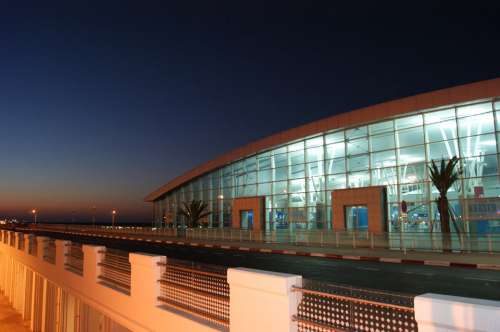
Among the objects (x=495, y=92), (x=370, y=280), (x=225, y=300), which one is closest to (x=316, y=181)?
(x=495, y=92)

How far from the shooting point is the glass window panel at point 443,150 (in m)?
26.3

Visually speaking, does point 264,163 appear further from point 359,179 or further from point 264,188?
point 359,179

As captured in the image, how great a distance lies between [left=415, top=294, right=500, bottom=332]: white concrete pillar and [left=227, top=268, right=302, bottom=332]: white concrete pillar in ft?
5.66

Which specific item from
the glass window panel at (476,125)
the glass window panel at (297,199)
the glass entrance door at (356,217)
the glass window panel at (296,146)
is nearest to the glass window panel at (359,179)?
the glass entrance door at (356,217)

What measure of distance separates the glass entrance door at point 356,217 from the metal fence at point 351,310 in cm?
2590

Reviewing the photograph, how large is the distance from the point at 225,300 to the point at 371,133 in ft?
86.9

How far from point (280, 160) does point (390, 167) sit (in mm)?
11204

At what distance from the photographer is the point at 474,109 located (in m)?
25.9

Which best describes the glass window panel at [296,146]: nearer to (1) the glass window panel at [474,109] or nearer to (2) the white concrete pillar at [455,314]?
(1) the glass window panel at [474,109]

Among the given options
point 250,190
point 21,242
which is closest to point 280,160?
point 250,190

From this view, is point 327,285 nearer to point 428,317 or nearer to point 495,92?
point 428,317

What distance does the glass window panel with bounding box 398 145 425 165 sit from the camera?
2777cm

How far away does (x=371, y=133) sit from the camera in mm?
30828

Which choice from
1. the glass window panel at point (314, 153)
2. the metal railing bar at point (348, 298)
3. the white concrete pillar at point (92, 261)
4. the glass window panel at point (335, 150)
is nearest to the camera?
the metal railing bar at point (348, 298)
